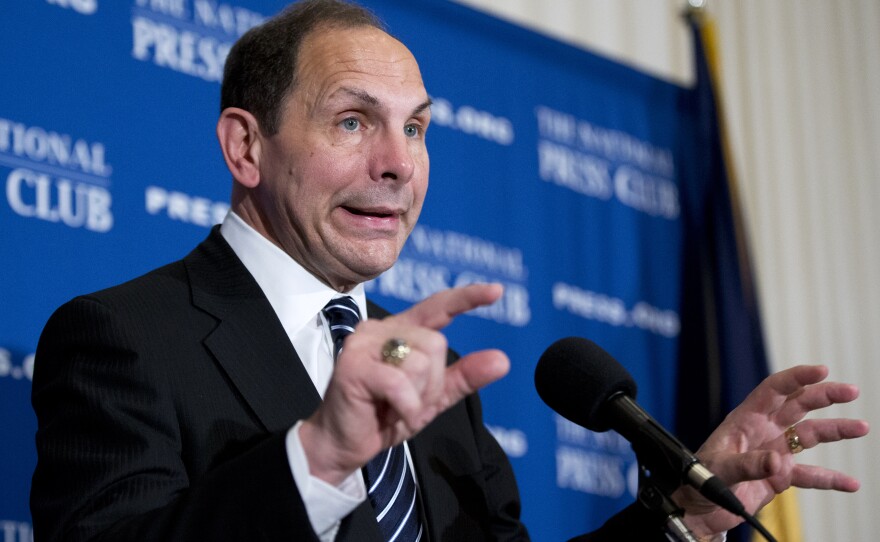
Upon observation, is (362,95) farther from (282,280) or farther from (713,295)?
(713,295)

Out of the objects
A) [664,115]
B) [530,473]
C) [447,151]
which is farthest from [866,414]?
[447,151]

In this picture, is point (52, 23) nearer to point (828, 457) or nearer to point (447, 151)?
point (447, 151)

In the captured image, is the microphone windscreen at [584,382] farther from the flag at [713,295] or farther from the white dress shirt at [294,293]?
the flag at [713,295]

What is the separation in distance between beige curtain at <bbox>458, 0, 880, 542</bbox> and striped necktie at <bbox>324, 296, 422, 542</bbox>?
2790mm

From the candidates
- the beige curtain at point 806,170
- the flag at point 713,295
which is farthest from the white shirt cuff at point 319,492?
the beige curtain at point 806,170

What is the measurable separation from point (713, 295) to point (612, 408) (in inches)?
110

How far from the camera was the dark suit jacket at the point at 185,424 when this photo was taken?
1.55 m

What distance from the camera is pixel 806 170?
536 cm

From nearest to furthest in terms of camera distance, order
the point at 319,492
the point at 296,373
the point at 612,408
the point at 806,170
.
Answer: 1. the point at 319,492
2. the point at 612,408
3. the point at 296,373
4. the point at 806,170

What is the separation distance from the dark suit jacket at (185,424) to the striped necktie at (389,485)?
0.13ft

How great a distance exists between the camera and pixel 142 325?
196 cm

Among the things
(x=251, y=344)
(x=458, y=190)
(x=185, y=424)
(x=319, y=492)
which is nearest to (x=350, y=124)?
(x=251, y=344)

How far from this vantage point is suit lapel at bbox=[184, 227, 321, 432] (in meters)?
1.96

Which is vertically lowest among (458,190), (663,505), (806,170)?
(663,505)
